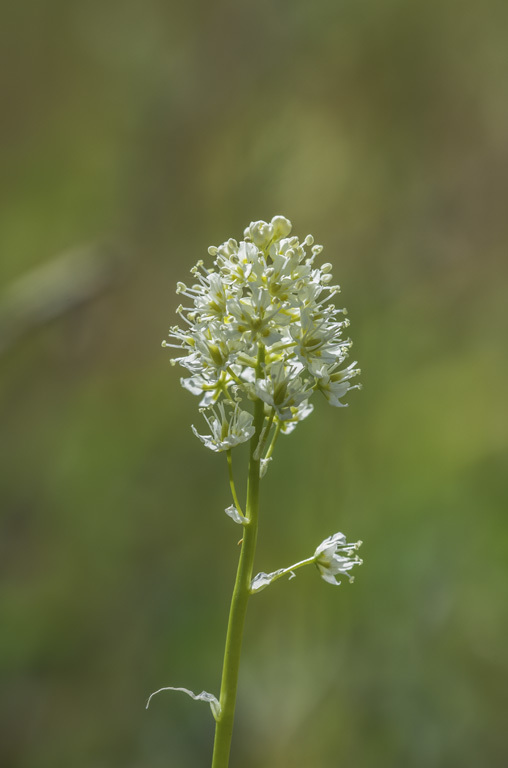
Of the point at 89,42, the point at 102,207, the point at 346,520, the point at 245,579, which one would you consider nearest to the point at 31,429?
the point at 102,207

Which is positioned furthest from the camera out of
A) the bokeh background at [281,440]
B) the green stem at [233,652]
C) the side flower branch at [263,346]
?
the bokeh background at [281,440]

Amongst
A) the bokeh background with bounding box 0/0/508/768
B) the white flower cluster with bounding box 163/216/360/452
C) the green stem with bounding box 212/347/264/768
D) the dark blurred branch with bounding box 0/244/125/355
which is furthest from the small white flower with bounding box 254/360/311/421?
the dark blurred branch with bounding box 0/244/125/355

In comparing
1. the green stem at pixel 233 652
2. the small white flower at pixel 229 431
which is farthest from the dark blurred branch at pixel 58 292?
the green stem at pixel 233 652

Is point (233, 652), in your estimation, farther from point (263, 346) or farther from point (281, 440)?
point (281, 440)

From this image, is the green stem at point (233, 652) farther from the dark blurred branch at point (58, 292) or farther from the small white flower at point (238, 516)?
the dark blurred branch at point (58, 292)

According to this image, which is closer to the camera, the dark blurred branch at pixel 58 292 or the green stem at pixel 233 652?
the green stem at pixel 233 652

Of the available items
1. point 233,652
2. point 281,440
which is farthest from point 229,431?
point 281,440
